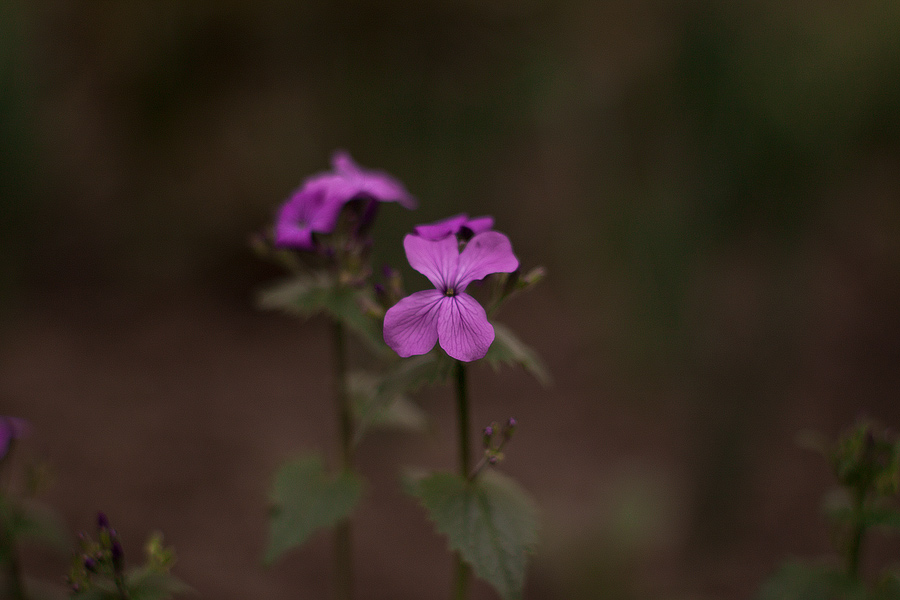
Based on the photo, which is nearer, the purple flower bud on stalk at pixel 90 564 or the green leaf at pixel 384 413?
the purple flower bud on stalk at pixel 90 564

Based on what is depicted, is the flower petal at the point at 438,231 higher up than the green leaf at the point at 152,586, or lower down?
higher up

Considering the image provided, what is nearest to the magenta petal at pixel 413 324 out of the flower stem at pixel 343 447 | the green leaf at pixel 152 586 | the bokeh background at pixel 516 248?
the flower stem at pixel 343 447

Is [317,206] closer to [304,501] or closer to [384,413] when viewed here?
[384,413]

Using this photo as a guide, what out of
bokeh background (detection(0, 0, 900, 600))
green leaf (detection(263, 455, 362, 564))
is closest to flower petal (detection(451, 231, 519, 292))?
green leaf (detection(263, 455, 362, 564))

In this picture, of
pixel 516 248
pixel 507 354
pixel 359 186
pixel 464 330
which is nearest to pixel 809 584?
pixel 507 354

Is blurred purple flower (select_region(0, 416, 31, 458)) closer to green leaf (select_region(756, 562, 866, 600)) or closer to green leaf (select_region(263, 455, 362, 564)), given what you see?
green leaf (select_region(263, 455, 362, 564))

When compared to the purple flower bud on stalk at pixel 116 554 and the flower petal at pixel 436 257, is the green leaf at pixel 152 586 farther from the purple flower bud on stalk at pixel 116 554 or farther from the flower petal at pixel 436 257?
the flower petal at pixel 436 257

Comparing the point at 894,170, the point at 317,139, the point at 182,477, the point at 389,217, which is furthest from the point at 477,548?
the point at 894,170
